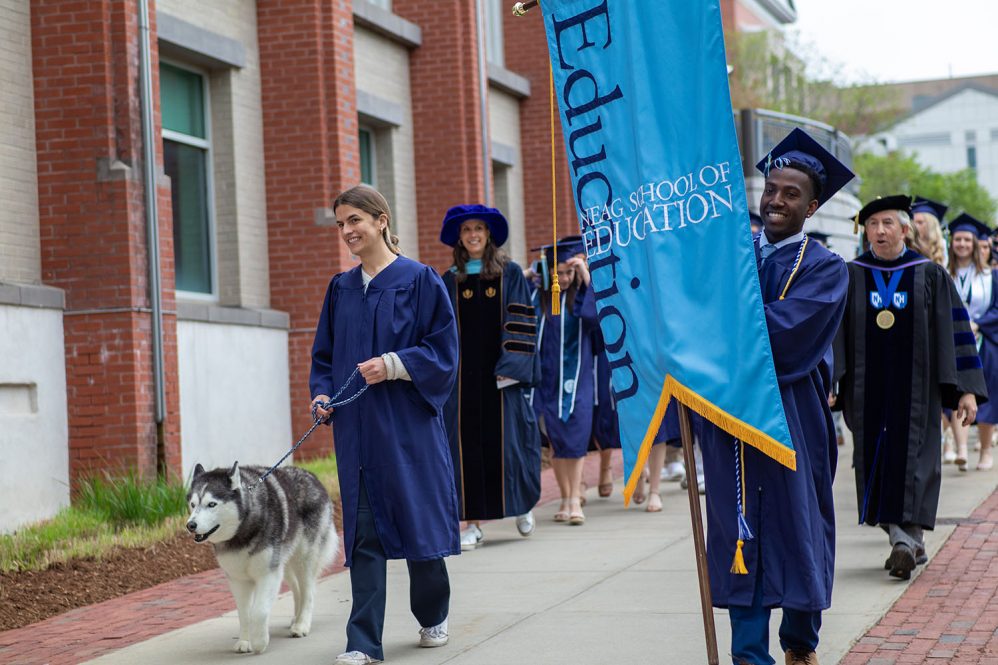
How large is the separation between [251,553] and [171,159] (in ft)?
26.9

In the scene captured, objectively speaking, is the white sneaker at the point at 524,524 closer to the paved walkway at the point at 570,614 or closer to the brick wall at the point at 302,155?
the paved walkway at the point at 570,614

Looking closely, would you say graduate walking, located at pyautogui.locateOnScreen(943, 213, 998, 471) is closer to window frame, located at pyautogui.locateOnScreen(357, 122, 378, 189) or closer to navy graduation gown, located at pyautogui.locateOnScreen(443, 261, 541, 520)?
navy graduation gown, located at pyautogui.locateOnScreen(443, 261, 541, 520)

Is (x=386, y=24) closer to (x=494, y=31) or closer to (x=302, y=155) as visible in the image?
(x=302, y=155)

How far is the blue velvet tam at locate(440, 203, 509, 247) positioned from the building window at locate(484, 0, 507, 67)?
12.0 meters

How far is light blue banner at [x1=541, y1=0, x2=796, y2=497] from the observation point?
5332 mm

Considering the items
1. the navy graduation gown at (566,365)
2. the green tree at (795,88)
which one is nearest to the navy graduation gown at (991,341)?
the navy graduation gown at (566,365)

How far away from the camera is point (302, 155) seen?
1532 cm

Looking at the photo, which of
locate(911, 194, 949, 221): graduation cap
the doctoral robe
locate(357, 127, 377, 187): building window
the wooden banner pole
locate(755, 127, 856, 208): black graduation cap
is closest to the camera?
the wooden banner pole

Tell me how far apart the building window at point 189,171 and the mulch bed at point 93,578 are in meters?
4.79

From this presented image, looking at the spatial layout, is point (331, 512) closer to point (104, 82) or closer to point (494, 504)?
point (494, 504)

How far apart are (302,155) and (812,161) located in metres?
10.1

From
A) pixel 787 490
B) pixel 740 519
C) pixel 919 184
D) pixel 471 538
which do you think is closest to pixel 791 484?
pixel 787 490

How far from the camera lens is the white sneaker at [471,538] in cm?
1036

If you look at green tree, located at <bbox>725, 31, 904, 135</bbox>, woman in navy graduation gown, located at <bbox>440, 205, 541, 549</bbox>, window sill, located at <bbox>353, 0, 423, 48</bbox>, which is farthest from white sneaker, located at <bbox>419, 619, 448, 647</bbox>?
green tree, located at <bbox>725, 31, 904, 135</bbox>
